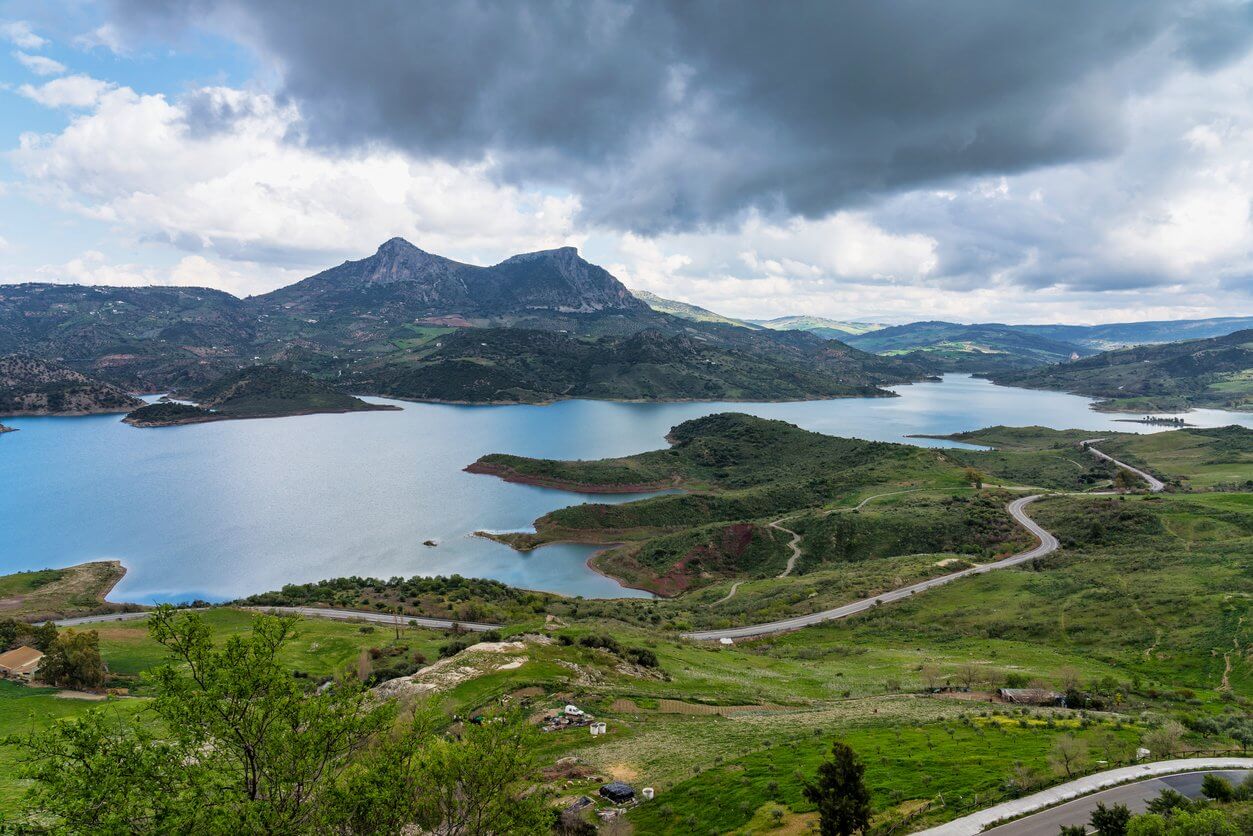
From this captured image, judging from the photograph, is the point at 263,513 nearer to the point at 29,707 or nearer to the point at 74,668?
the point at 74,668

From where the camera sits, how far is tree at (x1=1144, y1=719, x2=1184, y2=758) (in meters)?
24.4

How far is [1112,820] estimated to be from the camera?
18188 millimetres

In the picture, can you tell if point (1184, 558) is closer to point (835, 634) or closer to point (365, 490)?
point (835, 634)

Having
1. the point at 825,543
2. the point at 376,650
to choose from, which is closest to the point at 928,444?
the point at 825,543

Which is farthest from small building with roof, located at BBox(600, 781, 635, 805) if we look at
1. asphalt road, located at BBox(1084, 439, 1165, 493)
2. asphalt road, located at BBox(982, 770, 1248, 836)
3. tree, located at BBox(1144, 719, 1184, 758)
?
asphalt road, located at BBox(1084, 439, 1165, 493)

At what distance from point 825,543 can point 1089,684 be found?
5471 centimetres

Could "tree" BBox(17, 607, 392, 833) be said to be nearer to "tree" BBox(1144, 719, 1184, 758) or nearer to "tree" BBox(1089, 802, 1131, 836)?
"tree" BBox(1089, 802, 1131, 836)

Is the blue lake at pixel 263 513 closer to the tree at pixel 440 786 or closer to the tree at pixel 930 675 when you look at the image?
the tree at pixel 930 675

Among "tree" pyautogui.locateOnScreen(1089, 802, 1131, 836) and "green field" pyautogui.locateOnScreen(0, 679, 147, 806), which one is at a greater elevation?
"tree" pyautogui.locateOnScreen(1089, 802, 1131, 836)

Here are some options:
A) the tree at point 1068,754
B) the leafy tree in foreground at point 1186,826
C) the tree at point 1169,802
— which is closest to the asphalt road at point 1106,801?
the tree at point 1169,802

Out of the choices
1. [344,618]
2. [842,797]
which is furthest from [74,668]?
[842,797]

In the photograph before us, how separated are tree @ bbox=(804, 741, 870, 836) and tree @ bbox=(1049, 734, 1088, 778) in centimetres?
965

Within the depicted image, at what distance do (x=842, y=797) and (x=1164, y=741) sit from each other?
16007 mm

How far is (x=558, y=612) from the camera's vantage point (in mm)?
69125
